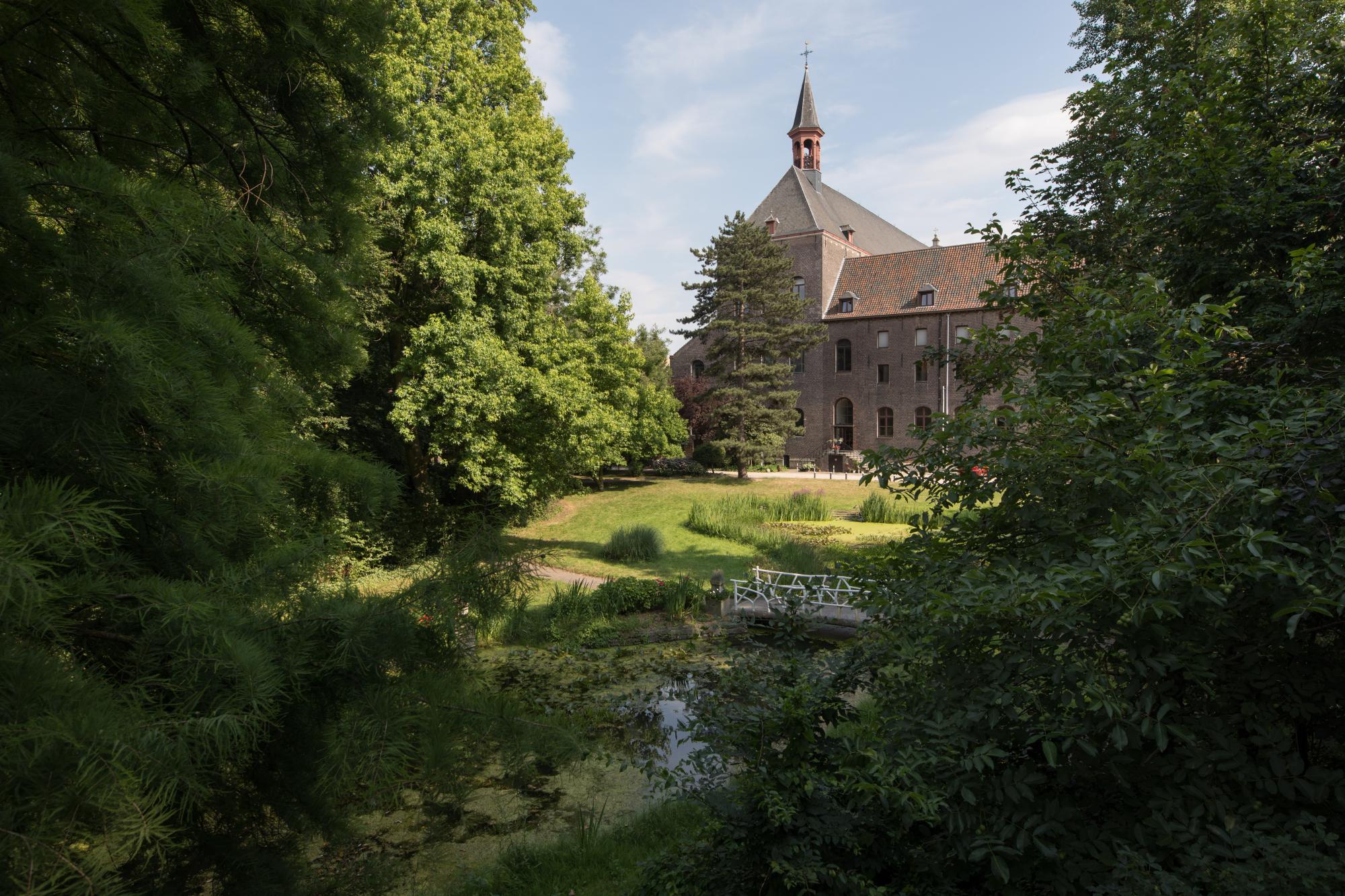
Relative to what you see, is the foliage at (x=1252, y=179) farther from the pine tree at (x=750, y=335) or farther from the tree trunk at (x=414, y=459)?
the pine tree at (x=750, y=335)

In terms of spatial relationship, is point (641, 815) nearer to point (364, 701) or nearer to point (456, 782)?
point (456, 782)

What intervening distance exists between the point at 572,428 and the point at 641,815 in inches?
413

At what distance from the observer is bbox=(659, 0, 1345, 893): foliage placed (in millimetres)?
2264

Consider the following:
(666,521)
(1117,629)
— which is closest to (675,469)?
(666,521)

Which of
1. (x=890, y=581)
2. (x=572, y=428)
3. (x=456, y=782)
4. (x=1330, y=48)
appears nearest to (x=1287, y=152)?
(x=1330, y=48)

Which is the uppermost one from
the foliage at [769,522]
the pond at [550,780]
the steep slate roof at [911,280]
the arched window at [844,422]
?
the steep slate roof at [911,280]

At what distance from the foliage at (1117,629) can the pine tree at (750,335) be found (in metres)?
26.6

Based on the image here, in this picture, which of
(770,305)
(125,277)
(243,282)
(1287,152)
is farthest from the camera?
(770,305)

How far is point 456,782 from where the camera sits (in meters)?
2.62

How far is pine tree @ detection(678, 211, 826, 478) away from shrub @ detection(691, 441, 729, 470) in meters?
0.65

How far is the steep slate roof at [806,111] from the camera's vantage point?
4072cm

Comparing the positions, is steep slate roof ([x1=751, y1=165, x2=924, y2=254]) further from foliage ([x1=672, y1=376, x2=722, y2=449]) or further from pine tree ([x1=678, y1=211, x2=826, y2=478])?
foliage ([x1=672, y1=376, x2=722, y2=449])

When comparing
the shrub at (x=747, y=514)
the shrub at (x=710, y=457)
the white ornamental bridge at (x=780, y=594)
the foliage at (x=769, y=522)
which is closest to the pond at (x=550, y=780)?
the white ornamental bridge at (x=780, y=594)

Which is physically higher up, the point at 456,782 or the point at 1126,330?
the point at 1126,330
